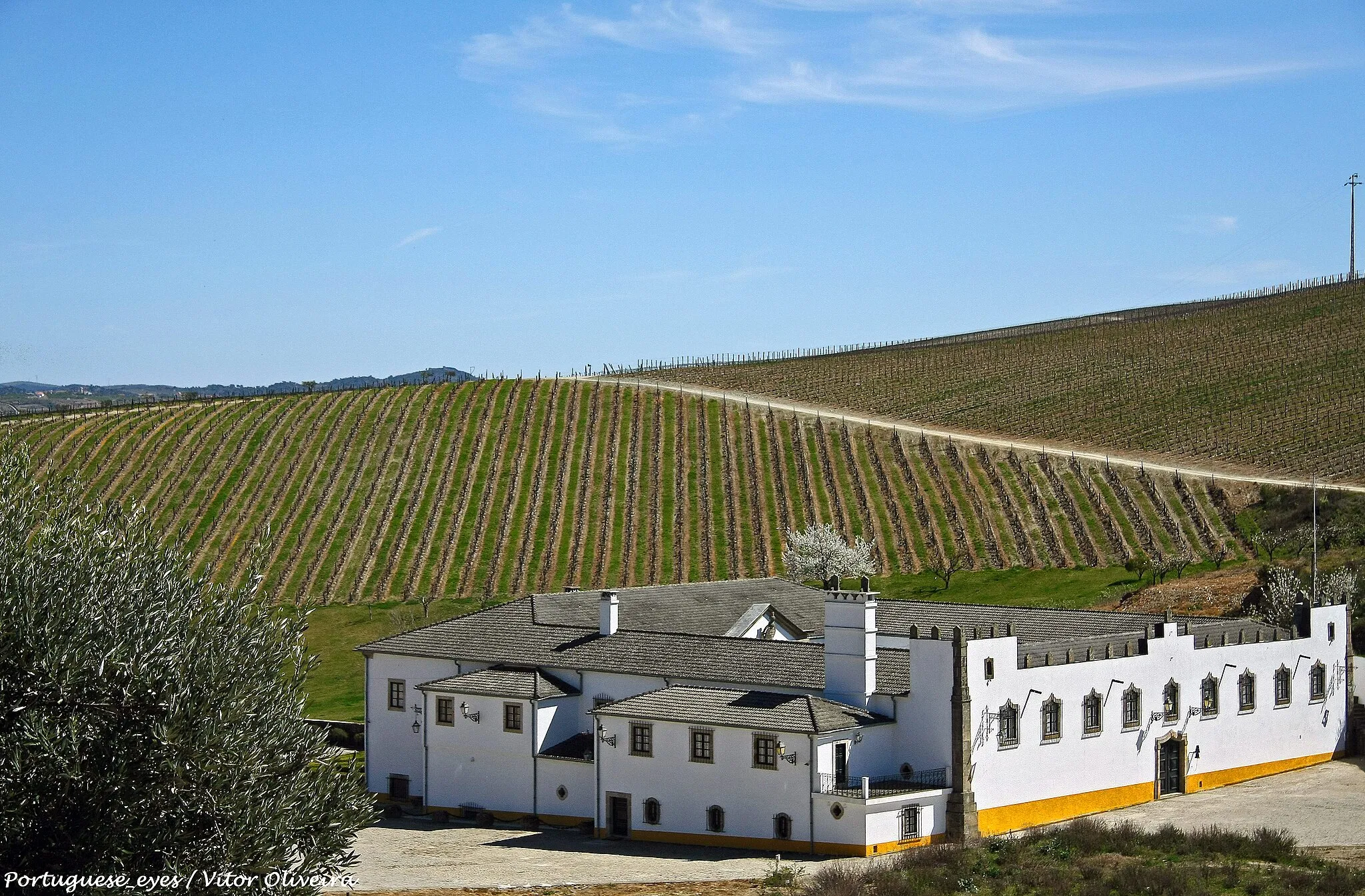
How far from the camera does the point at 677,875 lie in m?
40.5

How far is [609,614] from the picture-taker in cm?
5556

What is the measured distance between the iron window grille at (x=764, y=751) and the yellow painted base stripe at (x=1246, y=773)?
1678cm

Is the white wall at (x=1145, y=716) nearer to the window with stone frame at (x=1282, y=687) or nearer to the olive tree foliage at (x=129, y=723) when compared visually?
the window with stone frame at (x=1282, y=687)

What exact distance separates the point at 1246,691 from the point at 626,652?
22.8 metres

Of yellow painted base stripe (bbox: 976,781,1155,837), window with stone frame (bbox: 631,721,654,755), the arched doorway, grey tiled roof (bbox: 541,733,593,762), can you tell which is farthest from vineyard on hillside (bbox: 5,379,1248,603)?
window with stone frame (bbox: 631,721,654,755)

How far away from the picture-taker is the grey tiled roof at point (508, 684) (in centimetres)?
5147

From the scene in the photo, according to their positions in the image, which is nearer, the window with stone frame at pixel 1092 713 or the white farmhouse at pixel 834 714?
the white farmhouse at pixel 834 714

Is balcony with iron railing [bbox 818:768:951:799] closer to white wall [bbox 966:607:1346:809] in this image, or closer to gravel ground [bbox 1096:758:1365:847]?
white wall [bbox 966:607:1346:809]

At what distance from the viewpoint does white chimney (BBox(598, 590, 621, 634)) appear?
5553 centimetres

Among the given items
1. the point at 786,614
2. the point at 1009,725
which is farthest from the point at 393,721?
the point at 1009,725

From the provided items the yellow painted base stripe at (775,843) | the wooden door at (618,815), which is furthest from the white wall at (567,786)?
the yellow painted base stripe at (775,843)

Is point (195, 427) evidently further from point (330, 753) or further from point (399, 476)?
point (330, 753)

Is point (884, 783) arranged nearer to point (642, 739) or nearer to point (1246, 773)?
point (642, 739)

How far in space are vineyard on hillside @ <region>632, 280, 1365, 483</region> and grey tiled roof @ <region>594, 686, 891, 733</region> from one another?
6628 centimetres
